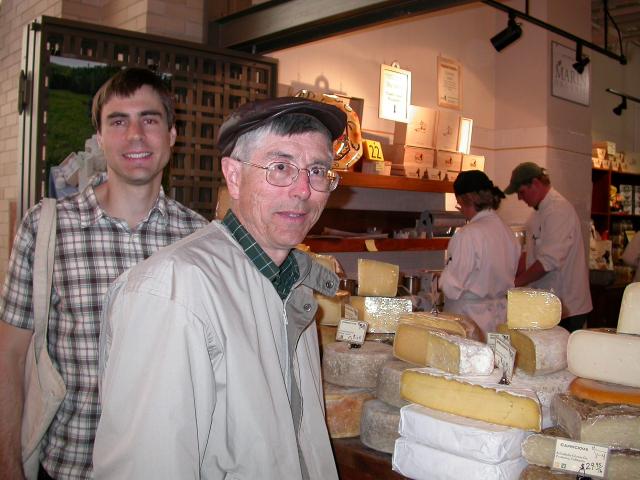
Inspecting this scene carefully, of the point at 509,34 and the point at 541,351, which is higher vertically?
the point at 509,34

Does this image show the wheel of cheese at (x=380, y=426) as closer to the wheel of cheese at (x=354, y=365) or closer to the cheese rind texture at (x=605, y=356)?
the wheel of cheese at (x=354, y=365)

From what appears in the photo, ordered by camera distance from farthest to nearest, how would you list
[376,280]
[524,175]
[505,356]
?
1. [524,175]
2. [376,280]
3. [505,356]

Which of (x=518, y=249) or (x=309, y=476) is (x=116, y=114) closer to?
(x=309, y=476)

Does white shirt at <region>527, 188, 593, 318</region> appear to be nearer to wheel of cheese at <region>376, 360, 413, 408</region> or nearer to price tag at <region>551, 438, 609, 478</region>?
wheel of cheese at <region>376, 360, 413, 408</region>

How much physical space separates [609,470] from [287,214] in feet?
2.88

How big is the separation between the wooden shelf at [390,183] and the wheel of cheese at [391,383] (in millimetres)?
2187

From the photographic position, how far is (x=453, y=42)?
18.8 ft

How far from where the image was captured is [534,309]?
5.83 ft

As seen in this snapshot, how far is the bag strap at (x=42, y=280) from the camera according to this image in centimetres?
156

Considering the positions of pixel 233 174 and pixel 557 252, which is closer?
pixel 233 174

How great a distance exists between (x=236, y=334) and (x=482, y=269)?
275 centimetres

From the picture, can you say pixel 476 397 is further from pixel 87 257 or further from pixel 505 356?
pixel 87 257

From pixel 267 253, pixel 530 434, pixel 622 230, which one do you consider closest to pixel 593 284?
pixel 622 230

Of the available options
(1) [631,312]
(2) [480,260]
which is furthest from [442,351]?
(2) [480,260]
